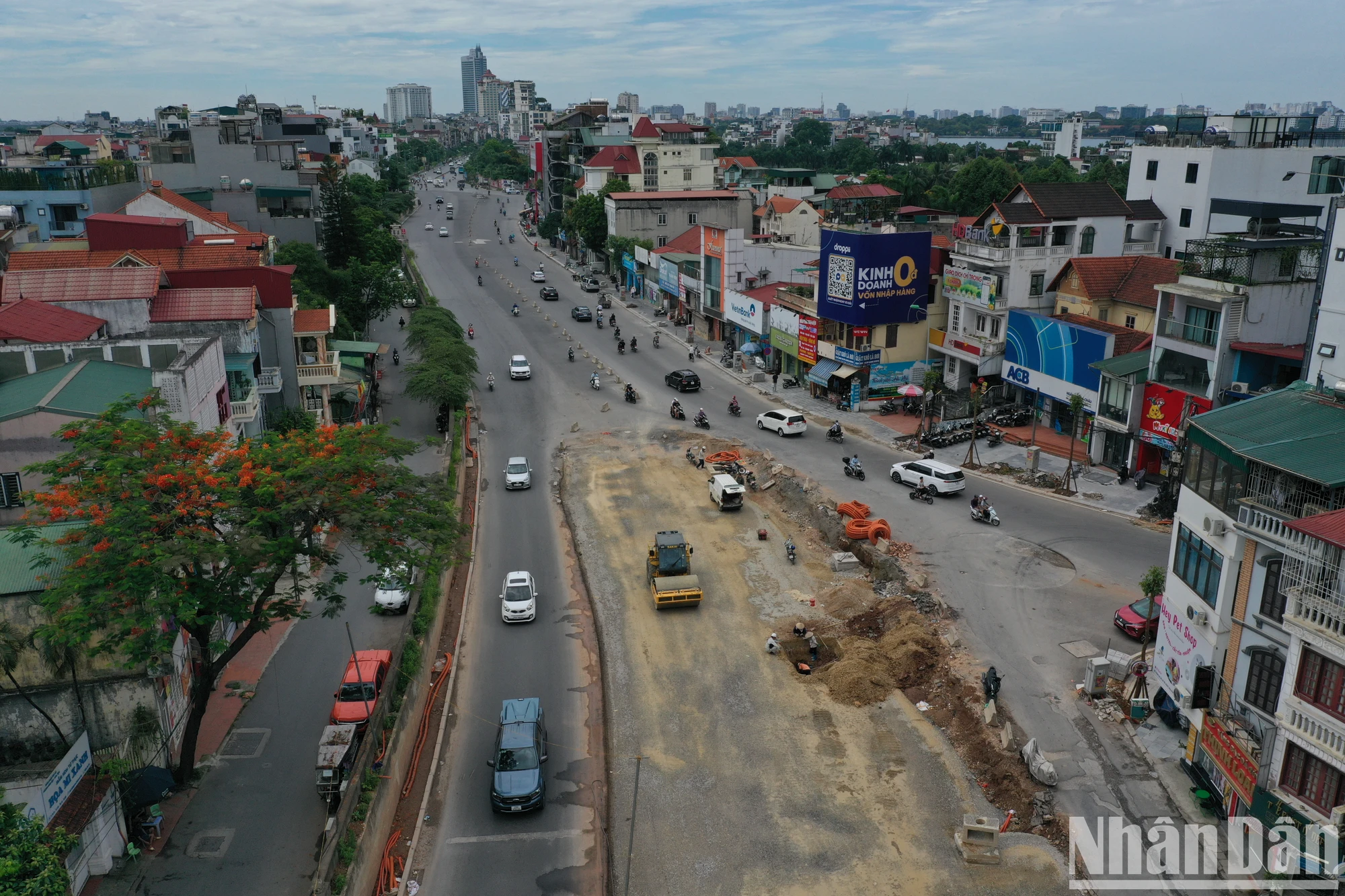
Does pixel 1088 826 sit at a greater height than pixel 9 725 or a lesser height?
lesser

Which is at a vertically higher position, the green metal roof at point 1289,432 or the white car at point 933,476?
the green metal roof at point 1289,432

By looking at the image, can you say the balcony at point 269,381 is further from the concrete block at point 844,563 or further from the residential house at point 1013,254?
the residential house at point 1013,254

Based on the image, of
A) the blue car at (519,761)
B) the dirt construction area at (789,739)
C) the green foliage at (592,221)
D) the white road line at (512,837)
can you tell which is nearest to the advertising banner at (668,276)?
the green foliage at (592,221)

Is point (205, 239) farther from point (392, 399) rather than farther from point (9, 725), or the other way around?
point (9, 725)

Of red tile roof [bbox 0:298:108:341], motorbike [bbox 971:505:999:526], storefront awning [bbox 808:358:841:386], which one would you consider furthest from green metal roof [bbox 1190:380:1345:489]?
red tile roof [bbox 0:298:108:341]

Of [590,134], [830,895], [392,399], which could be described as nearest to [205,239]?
[392,399]

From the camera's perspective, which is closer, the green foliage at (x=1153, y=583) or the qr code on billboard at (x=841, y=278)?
the green foliage at (x=1153, y=583)

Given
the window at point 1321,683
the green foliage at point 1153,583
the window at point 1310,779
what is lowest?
the window at point 1310,779
